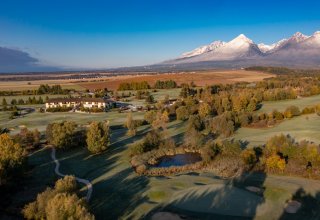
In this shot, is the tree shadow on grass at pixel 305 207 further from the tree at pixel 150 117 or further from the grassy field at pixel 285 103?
the grassy field at pixel 285 103

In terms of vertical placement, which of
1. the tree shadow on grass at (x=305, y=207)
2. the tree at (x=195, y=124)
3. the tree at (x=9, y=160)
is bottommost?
the tree shadow on grass at (x=305, y=207)

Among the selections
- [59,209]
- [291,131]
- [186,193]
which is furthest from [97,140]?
[291,131]

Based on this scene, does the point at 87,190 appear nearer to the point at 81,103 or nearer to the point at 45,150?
the point at 45,150

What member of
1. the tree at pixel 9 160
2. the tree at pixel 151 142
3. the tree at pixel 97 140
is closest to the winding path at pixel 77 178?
the tree at pixel 9 160

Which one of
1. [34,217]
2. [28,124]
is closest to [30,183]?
[34,217]

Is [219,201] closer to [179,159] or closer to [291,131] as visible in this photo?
[179,159]

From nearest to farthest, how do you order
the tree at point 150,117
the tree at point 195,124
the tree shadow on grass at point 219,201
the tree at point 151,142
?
the tree shadow on grass at point 219,201 → the tree at point 151,142 → the tree at point 195,124 → the tree at point 150,117
